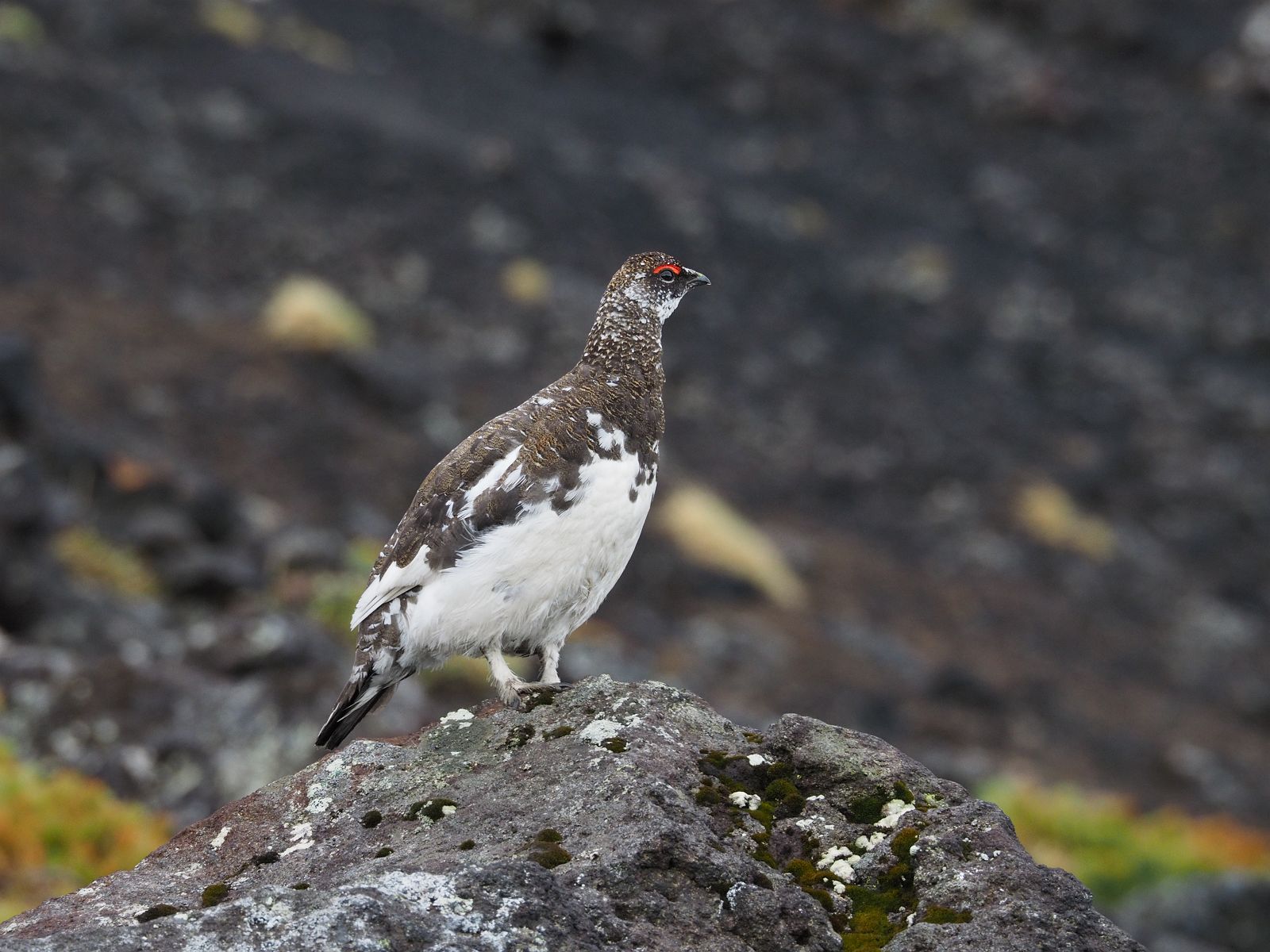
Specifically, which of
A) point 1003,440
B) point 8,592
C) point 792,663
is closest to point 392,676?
point 8,592

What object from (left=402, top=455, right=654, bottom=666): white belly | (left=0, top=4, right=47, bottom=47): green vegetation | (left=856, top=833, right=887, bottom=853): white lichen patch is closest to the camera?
(left=856, top=833, right=887, bottom=853): white lichen patch

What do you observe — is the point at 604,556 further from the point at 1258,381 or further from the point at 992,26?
the point at 992,26

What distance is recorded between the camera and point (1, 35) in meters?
25.6

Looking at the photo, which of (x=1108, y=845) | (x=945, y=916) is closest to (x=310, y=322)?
(x=1108, y=845)

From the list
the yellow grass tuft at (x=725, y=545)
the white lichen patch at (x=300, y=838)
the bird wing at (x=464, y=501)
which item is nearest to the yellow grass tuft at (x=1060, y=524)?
the yellow grass tuft at (x=725, y=545)

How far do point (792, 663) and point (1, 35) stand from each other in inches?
783

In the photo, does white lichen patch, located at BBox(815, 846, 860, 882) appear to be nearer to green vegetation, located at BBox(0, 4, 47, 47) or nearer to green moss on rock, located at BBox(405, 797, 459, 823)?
green moss on rock, located at BBox(405, 797, 459, 823)

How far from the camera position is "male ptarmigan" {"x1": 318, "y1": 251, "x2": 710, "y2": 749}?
5.51 m

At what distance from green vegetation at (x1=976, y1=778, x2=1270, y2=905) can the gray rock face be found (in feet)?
34.2

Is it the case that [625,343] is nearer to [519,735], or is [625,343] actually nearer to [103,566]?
[519,735]

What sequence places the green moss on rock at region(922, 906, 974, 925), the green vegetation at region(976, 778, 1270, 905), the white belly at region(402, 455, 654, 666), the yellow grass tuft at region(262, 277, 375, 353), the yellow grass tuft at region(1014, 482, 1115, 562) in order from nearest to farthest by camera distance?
the green moss on rock at region(922, 906, 974, 925) → the white belly at region(402, 455, 654, 666) → the green vegetation at region(976, 778, 1270, 905) → the yellow grass tuft at region(262, 277, 375, 353) → the yellow grass tuft at region(1014, 482, 1115, 562)

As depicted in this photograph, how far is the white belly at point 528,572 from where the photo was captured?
216 inches

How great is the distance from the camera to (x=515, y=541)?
18.0 feet

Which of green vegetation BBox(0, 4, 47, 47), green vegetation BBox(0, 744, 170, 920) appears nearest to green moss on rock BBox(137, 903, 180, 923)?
green vegetation BBox(0, 744, 170, 920)
